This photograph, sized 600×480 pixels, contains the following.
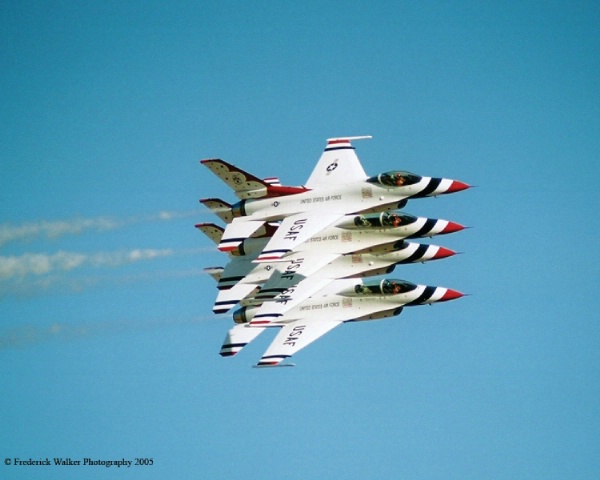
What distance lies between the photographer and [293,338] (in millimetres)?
62219

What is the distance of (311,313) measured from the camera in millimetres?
63312

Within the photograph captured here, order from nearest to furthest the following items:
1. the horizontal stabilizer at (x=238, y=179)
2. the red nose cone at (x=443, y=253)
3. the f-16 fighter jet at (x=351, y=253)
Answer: the f-16 fighter jet at (x=351, y=253), the red nose cone at (x=443, y=253), the horizontal stabilizer at (x=238, y=179)

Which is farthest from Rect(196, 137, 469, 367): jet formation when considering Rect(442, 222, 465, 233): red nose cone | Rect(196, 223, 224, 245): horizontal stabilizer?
Rect(196, 223, 224, 245): horizontal stabilizer

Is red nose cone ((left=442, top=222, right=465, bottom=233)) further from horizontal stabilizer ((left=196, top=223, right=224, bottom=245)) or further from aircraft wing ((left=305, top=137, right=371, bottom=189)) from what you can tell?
horizontal stabilizer ((left=196, top=223, right=224, bottom=245))

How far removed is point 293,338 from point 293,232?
525 cm

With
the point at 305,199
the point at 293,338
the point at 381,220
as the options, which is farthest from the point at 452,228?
the point at 293,338

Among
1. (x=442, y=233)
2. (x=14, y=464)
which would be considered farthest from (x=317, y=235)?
(x=14, y=464)

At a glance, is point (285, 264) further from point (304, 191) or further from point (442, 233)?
point (442, 233)

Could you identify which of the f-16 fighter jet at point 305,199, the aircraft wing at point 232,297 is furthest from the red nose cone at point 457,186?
the aircraft wing at point 232,297

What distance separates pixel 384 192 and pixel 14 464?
2228 cm

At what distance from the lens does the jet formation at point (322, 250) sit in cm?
6269

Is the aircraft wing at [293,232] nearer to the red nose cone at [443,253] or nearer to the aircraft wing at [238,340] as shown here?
the aircraft wing at [238,340]

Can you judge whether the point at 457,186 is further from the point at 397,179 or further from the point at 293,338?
the point at 293,338

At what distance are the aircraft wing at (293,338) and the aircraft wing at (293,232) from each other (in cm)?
398
